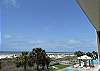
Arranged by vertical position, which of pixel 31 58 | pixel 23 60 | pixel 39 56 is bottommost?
pixel 23 60

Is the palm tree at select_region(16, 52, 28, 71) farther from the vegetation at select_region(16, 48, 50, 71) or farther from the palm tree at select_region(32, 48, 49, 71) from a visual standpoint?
the palm tree at select_region(32, 48, 49, 71)

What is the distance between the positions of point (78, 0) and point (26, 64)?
17.8 m

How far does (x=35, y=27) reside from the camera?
39688mm

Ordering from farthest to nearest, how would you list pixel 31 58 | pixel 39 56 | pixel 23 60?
pixel 39 56, pixel 31 58, pixel 23 60

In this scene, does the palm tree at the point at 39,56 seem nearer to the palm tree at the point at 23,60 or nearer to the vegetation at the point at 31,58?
the vegetation at the point at 31,58

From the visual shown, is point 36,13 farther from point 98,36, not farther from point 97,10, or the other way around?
point 97,10

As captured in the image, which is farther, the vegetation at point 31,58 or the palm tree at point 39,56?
the palm tree at point 39,56

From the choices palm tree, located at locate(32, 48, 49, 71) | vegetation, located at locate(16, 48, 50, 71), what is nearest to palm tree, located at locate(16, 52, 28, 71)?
vegetation, located at locate(16, 48, 50, 71)

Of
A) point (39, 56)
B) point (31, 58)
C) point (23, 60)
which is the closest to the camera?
point (23, 60)

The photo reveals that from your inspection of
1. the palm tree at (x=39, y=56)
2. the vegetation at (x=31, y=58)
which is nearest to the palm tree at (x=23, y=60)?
the vegetation at (x=31, y=58)

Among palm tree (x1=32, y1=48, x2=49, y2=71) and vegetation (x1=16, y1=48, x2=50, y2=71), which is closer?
vegetation (x1=16, y1=48, x2=50, y2=71)

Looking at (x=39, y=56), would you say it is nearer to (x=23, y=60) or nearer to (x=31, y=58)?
(x=31, y=58)

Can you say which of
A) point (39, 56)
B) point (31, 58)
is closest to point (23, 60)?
point (31, 58)

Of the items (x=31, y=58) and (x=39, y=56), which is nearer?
(x=31, y=58)
